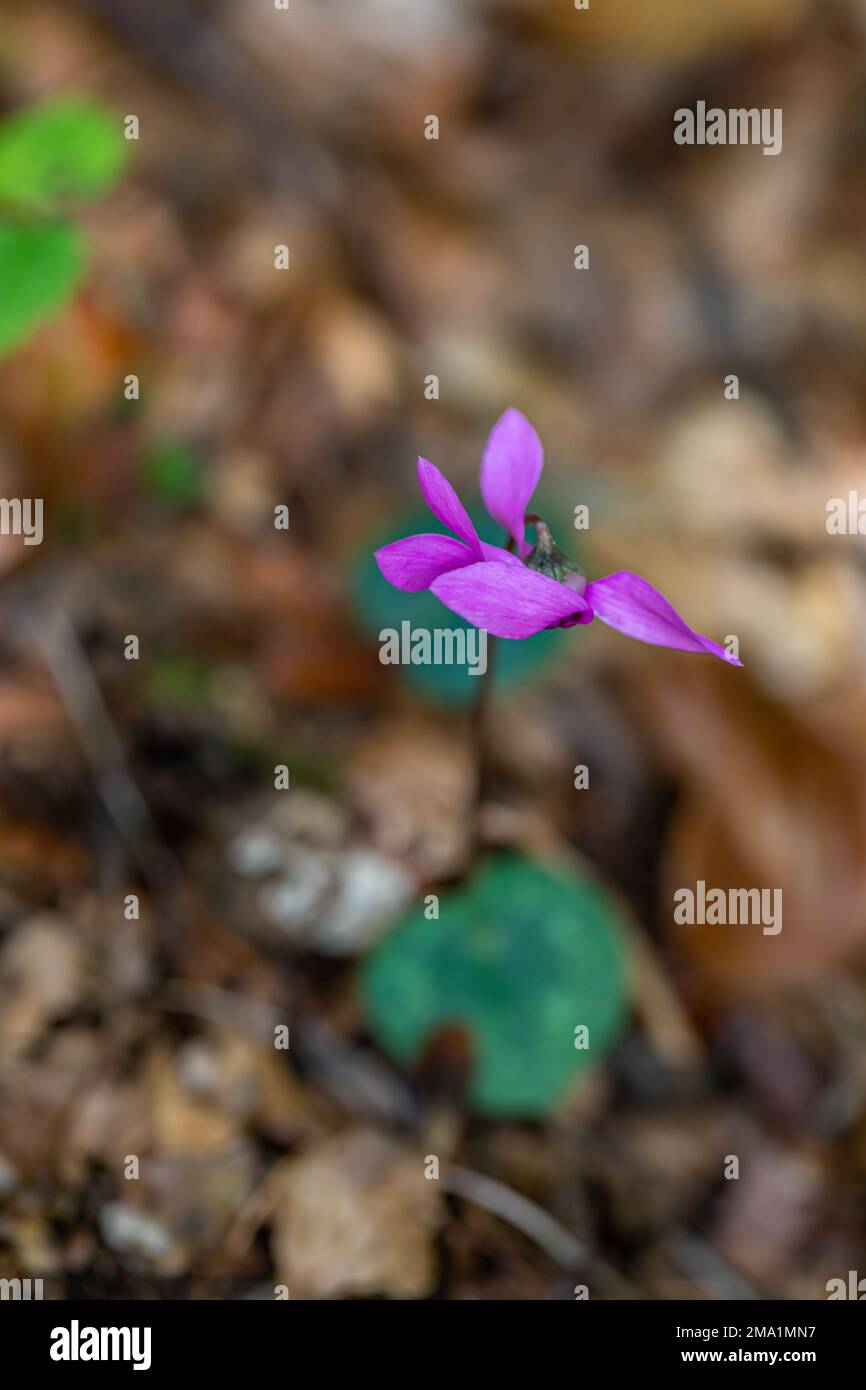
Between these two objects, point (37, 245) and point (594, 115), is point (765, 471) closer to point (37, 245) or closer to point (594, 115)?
point (594, 115)

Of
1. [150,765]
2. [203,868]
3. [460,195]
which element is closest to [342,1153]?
[203,868]

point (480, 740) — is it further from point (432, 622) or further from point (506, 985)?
point (432, 622)

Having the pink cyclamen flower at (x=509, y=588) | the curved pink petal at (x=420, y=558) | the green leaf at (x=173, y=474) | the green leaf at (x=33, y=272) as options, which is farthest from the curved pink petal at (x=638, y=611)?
the green leaf at (x=173, y=474)

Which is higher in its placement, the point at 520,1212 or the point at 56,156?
the point at 56,156

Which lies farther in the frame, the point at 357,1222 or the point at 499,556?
the point at 357,1222

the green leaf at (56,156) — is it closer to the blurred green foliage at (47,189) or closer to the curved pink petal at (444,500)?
the blurred green foliage at (47,189)

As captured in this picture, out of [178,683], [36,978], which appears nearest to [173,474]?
[178,683]
